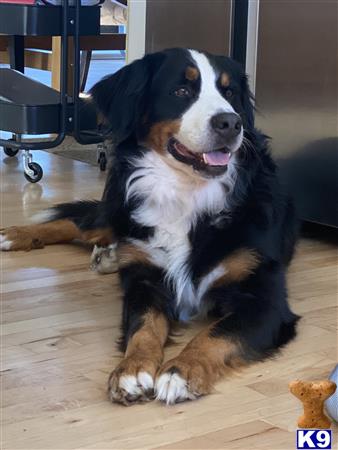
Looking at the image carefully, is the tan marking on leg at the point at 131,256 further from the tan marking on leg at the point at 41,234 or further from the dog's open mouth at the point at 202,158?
the tan marking on leg at the point at 41,234

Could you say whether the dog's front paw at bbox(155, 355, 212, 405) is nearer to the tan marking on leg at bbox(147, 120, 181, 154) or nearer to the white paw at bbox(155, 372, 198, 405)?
the white paw at bbox(155, 372, 198, 405)

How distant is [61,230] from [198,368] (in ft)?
4.23

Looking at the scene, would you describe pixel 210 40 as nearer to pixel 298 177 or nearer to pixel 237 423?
pixel 298 177

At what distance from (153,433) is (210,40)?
6.85 feet

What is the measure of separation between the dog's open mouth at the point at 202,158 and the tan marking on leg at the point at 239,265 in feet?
0.72

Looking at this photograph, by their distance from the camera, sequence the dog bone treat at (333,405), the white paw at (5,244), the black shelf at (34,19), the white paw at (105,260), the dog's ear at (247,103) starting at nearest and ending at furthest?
the dog bone treat at (333,405) → the dog's ear at (247,103) → the white paw at (105,260) → the white paw at (5,244) → the black shelf at (34,19)

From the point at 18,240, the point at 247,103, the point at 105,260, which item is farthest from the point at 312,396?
the point at 18,240

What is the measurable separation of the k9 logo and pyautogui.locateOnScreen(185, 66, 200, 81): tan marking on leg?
1.18 meters

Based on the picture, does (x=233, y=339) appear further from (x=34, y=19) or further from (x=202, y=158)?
(x=34, y=19)

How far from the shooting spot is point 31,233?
Result: 2.96 m

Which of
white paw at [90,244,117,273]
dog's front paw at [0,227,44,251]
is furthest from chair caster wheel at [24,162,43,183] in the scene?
white paw at [90,244,117,273]

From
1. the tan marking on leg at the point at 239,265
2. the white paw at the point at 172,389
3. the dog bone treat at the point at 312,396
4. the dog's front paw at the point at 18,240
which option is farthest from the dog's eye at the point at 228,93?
the dog bone treat at the point at 312,396

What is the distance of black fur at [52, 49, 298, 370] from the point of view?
2084 mm

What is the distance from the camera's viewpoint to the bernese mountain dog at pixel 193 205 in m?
2.09
